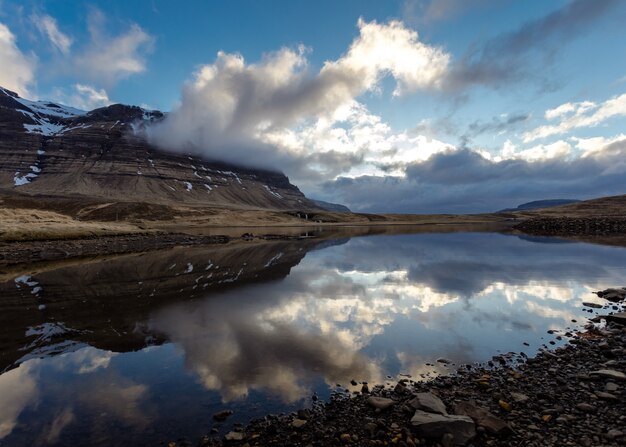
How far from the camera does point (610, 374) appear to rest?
41.8 feet

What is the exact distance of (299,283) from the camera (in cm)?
3394

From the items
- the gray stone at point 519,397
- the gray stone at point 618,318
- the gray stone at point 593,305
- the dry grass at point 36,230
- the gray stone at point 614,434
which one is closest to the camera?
the gray stone at point 614,434

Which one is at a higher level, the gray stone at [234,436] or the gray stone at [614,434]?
the gray stone at [614,434]

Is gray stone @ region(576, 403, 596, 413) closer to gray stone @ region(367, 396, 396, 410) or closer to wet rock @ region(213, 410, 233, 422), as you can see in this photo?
gray stone @ region(367, 396, 396, 410)

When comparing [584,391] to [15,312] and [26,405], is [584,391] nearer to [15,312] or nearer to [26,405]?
[26,405]

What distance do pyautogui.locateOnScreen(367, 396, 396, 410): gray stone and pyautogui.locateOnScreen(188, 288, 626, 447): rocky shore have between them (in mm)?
31

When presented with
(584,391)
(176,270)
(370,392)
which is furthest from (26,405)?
(176,270)

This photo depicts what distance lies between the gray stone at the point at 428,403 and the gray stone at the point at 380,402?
66 cm

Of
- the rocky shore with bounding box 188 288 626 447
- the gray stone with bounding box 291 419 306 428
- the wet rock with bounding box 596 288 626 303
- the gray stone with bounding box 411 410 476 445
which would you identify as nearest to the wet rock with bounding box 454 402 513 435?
the rocky shore with bounding box 188 288 626 447

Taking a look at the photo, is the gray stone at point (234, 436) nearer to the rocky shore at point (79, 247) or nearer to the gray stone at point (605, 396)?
the gray stone at point (605, 396)

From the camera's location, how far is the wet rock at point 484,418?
9.66 meters

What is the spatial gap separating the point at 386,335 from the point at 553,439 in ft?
32.0

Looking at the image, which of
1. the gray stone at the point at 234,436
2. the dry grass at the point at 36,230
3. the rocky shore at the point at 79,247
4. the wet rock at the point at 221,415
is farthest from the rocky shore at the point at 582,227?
the dry grass at the point at 36,230

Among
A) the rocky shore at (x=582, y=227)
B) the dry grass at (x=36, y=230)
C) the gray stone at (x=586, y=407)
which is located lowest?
the rocky shore at (x=582, y=227)
